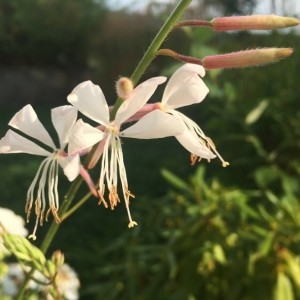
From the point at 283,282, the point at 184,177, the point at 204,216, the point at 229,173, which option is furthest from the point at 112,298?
the point at 184,177

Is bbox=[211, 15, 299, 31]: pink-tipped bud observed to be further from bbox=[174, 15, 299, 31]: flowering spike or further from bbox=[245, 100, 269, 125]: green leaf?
bbox=[245, 100, 269, 125]: green leaf

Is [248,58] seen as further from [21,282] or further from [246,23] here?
[21,282]

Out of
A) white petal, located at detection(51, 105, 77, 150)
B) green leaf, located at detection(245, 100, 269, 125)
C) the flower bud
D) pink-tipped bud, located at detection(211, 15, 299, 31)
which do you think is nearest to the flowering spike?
pink-tipped bud, located at detection(211, 15, 299, 31)

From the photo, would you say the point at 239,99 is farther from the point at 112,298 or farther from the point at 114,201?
the point at 114,201

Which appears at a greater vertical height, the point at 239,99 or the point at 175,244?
the point at 239,99

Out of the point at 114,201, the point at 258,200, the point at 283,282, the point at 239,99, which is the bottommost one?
the point at 114,201

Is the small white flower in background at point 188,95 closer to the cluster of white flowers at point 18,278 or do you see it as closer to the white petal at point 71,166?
the white petal at point 71,166

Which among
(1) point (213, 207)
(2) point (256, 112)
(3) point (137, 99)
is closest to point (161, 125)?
(3) point (137, 99)
